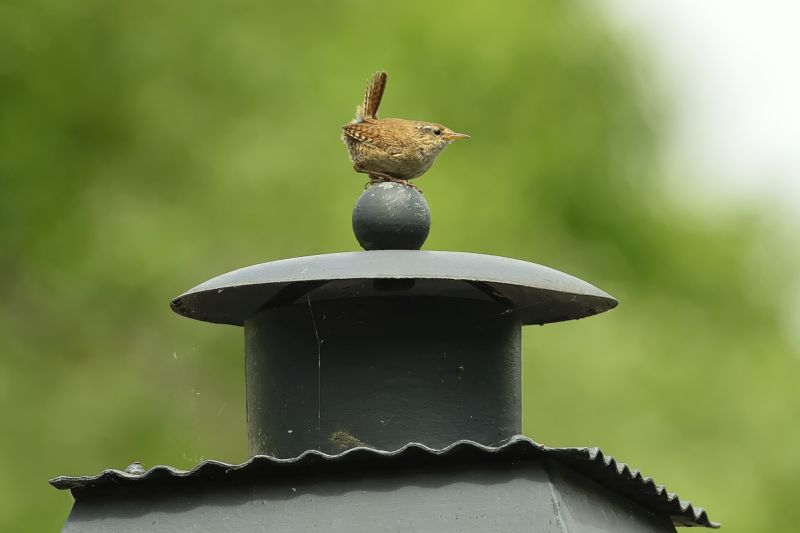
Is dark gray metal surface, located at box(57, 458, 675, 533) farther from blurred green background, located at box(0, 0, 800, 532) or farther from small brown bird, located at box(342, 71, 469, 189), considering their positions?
blurred green background, located at box(0, 0, 800, 532)

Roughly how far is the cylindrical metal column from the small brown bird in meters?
0.53

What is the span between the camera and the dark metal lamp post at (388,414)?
3.15 metres

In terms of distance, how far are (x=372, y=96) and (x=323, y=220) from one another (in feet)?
20.1

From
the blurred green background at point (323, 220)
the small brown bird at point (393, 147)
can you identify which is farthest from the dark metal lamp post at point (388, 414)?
the blurred green background at point (323, 220)

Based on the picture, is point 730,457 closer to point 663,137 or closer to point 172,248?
point 663,137

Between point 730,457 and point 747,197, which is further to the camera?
point 747,197

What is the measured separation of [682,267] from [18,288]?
15.3 feet

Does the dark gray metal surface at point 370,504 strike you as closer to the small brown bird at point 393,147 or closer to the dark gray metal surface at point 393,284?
the dark gray metal surface at point 393,284

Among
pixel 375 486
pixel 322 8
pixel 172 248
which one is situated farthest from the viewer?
pixel 322 8

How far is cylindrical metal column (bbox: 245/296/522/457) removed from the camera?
3.46 meters

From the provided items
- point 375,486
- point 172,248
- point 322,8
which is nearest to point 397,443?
point 375,486

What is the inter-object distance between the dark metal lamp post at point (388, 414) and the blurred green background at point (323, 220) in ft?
20.8

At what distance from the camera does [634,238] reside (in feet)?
39.9

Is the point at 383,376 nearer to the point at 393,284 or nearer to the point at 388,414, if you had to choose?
A: the point at 388,414
